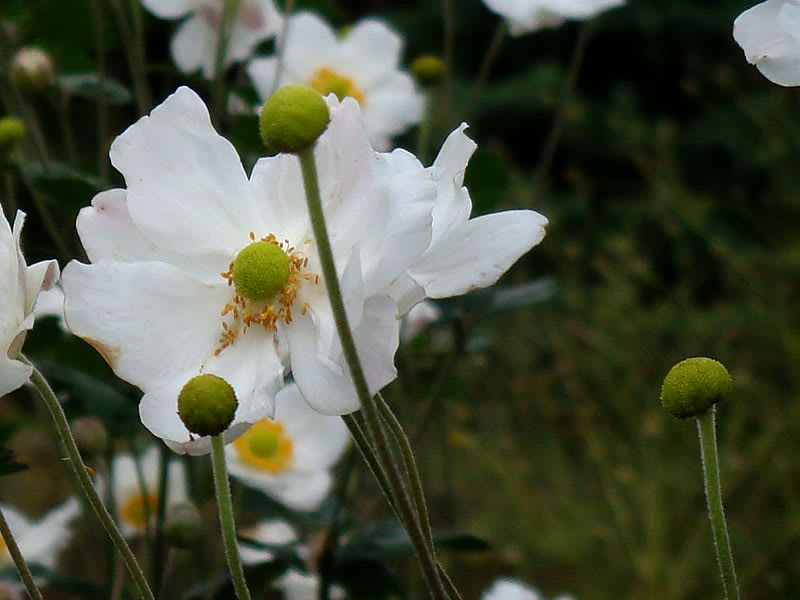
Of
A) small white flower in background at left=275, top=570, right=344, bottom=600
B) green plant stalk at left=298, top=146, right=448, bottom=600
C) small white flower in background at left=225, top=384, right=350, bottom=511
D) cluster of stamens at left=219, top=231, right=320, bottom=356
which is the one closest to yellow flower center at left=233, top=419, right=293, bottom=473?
small white flower in background at left=225, top=384, right=350, bottom=511

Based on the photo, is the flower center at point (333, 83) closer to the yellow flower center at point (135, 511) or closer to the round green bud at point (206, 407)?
the yellow flower center at point (135, 511)

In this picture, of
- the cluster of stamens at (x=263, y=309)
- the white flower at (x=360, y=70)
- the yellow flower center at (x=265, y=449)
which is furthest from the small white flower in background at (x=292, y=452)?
the cluster of stamens at (x=263, y=309)

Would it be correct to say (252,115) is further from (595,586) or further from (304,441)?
(595,586)

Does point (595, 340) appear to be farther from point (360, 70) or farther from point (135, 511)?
point (135, 511)

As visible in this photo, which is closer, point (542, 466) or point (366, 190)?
point (366, 190)

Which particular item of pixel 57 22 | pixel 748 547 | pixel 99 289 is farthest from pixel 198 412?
pixel 748 547

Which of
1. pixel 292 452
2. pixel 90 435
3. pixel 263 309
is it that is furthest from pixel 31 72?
pixel 263 309

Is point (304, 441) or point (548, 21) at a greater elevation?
point (548, 21)

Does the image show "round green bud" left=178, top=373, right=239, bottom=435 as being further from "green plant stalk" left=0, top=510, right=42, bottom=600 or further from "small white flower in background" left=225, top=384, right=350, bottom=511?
"small white flower in background" left=225, top=384, right=350, bottom=511
